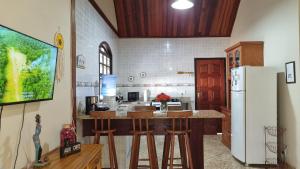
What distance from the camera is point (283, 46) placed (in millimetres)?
4250

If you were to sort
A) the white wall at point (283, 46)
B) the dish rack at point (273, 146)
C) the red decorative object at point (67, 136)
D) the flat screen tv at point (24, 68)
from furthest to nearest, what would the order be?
the dish rack at point (273, 146)
the white wall at point (283, 46)
the red decorative object at point (67, 136)
the flat screen tv at point (24, 68)

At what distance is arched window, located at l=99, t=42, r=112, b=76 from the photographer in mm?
5320

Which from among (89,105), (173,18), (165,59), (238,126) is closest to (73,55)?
(89,105)

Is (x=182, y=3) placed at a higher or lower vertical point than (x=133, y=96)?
higher

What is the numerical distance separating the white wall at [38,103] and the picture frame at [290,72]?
323cm

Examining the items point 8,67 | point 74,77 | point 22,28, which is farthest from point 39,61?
point 74,77

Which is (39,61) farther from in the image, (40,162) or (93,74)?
(93,74)

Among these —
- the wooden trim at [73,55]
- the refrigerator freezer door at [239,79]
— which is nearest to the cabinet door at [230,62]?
the refrigerator freezer door at [239,79]

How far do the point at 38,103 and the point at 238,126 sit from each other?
3.47 m

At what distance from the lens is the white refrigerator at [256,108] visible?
14.3 feet

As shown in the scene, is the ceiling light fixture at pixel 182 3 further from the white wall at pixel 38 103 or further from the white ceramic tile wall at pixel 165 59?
the white ceramic tile wall at pixel 165 59

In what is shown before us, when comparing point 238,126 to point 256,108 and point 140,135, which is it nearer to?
point 256,108

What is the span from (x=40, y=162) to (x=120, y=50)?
18.1ft

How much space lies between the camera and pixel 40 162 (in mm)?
2088
